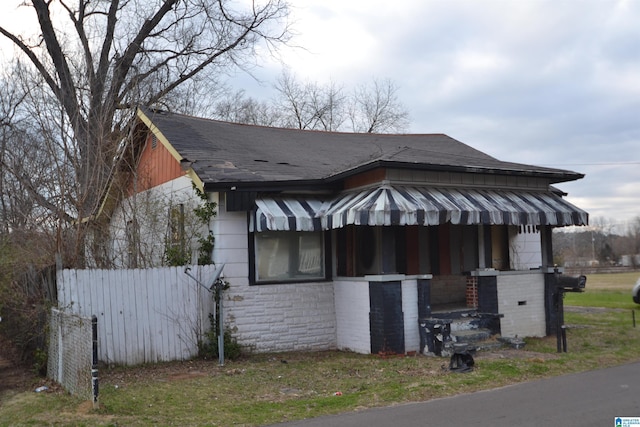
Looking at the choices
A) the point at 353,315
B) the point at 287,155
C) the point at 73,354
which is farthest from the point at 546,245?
the point at 73,354

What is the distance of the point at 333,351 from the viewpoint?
12273 millimetres

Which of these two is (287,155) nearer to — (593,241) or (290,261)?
(290,261)

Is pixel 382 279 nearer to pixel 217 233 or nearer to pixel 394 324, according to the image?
pixel 394 324

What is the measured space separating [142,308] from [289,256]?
3111 millimetres

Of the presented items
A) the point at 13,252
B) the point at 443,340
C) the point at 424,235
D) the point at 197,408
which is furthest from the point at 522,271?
the point at 13,252

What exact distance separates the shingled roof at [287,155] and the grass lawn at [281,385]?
3.45 m

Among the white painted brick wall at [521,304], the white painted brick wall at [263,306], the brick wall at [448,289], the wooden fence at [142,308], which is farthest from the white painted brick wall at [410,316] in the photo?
the brick wall at [448,289]

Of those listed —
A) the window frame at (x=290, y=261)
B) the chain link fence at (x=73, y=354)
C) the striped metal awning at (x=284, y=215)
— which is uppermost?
the striped metal awning at (x=284, y=215)

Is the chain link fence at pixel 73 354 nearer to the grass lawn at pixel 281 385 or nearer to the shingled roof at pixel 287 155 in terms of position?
the grass lawn at pixel 281 385

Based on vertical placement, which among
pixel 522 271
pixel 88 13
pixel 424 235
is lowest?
pixel 522 271

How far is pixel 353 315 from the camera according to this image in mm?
12055

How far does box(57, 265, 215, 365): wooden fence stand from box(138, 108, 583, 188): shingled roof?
Answer: 1985mm

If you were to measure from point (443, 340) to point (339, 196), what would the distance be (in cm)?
353

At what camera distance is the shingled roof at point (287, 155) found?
1160cm
